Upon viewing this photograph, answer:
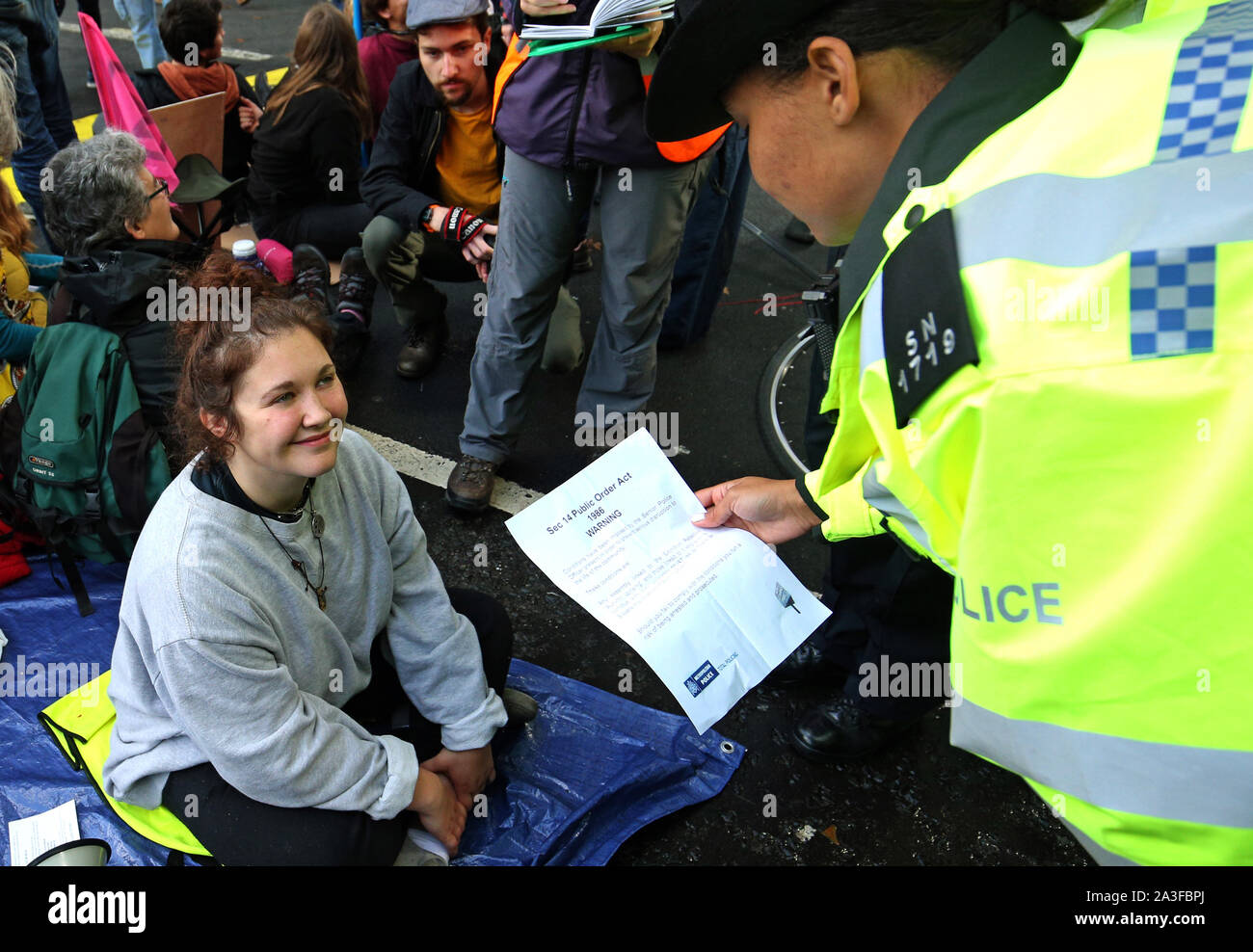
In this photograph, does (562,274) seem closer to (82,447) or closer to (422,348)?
(422,348)

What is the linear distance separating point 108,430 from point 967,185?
2436 mm

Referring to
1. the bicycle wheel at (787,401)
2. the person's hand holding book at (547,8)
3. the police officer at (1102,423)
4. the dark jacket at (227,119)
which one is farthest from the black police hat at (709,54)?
the dark jacket at (227,119)

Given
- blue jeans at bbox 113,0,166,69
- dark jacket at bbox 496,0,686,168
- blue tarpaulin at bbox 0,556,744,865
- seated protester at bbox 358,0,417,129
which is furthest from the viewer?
blue jeans at bbox 113,0,166,69

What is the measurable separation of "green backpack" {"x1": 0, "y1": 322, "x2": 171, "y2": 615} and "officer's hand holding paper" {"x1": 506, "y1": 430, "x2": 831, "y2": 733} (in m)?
1.41

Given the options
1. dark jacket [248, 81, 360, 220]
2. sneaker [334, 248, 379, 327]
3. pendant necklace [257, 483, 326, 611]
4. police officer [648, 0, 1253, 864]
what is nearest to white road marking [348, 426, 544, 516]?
sneaker [334, 248, 379, 327]

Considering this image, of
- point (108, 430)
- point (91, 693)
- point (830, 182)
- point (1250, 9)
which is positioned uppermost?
point (1250, 9)

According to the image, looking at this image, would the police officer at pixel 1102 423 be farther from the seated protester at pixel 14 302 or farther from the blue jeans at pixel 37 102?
the blue jeans at pixel 37 102

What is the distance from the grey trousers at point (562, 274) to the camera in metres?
2.94

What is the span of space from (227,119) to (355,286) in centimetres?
128

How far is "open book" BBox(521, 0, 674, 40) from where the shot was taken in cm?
249

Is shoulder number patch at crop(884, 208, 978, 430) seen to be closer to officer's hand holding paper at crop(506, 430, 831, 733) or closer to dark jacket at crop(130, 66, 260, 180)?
officer's hand holding paper at crop(506, 430, 831, 733)

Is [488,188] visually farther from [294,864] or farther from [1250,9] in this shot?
[1250,9]
